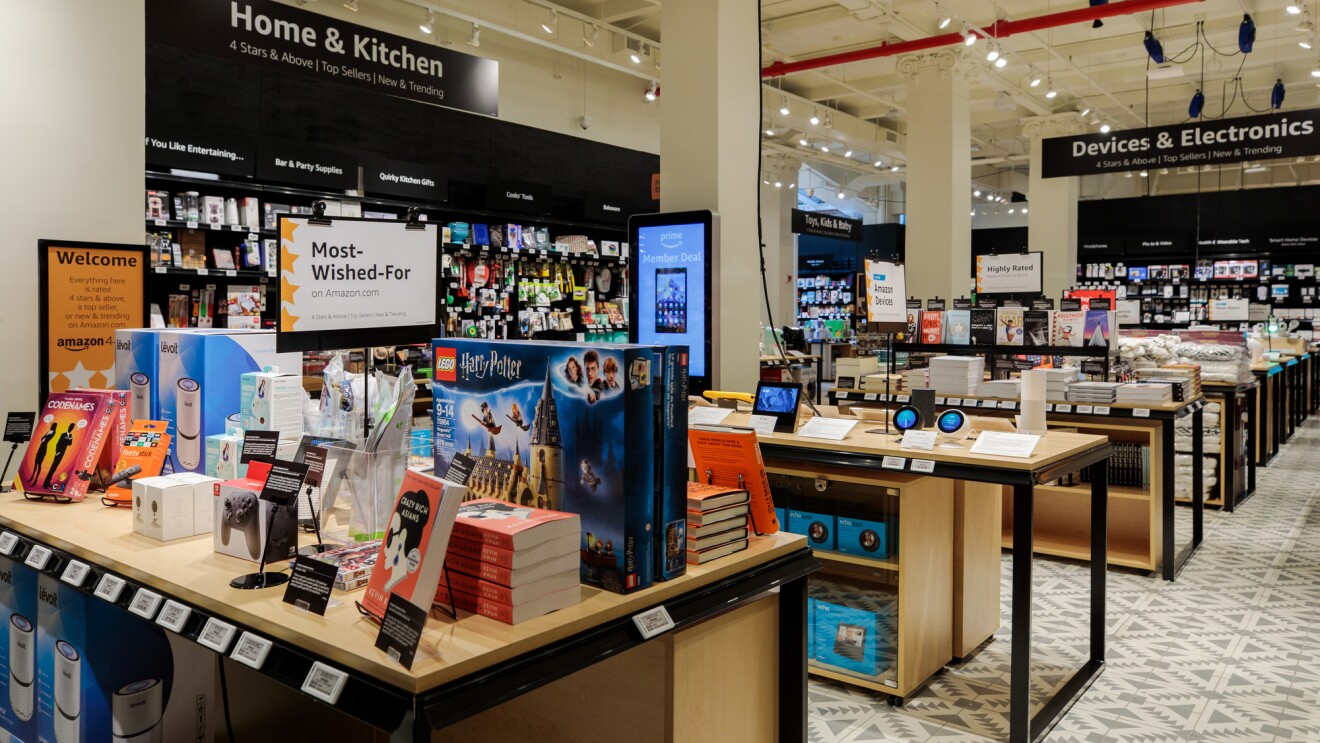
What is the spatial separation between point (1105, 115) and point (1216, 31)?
3876mm

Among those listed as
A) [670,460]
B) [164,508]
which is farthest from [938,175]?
[164,508]

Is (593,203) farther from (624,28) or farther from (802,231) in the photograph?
(802,231)

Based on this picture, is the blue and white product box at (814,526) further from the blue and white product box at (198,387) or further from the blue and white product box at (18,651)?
the blue and white product box at (18,651)

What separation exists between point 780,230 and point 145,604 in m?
15.5

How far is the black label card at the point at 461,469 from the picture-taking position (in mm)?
1496

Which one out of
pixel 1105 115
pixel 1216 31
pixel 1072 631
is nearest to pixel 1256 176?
pixel 1105 115

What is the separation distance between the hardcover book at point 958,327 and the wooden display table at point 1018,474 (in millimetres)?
2522

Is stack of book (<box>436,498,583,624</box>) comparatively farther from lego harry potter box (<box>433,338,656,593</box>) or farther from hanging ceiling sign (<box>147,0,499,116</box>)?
hanging ceiling sign (<box>147,0,499,116</box>)

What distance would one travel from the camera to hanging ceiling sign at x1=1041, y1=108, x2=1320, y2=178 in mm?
8125

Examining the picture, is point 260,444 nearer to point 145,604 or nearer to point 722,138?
point 145,604

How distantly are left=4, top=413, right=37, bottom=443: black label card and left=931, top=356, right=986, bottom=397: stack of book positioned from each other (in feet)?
15.0

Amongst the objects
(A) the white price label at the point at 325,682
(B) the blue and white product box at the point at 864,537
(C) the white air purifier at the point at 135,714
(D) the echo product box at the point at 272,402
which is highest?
(D) the echo product box at the point at 272,402

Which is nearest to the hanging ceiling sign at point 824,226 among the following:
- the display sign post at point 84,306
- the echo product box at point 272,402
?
the display sign post at point 84,306

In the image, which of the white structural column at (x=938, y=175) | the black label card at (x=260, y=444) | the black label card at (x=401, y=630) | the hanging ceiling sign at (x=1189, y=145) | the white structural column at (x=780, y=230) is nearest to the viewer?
the black label card at (x=401, y=630)
